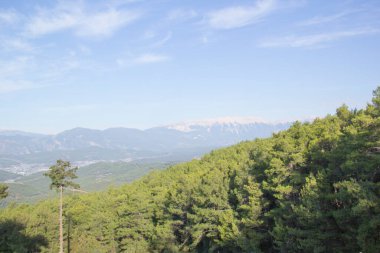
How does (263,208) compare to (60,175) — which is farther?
(60,175)

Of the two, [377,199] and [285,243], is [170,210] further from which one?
[377,199]

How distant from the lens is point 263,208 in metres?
40.5

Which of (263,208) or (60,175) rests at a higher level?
(60,175)

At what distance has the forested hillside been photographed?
27031mm

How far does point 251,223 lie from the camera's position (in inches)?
1469

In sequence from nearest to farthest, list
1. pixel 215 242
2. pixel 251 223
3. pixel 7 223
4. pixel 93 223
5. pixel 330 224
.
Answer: pixel 330 224 → pixel 251 223 → pixel 215 242 → pixel 7 223 → pixel 93 223

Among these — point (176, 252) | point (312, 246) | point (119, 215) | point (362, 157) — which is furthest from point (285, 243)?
point (119, 215)

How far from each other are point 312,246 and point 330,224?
7.58ft

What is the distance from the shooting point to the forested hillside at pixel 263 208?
27031 mm

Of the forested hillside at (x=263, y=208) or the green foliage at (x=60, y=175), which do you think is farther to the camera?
the green foliage at (x=60, y=175)

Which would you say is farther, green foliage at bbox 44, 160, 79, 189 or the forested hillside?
green foliage at bbox 44, 160, 79, 189

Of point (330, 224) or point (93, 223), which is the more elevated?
point (330, 224)

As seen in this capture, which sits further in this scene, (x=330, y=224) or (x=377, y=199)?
(x=330, y=224)

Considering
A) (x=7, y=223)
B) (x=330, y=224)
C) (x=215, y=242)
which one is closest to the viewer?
(x=330, y=224)
